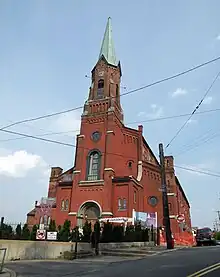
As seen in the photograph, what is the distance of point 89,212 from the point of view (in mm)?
37312

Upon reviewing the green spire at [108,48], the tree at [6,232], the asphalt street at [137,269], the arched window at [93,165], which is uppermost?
the green spire at [108,48]

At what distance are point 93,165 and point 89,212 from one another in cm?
620

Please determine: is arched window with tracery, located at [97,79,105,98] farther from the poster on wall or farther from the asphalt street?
the asphalt street

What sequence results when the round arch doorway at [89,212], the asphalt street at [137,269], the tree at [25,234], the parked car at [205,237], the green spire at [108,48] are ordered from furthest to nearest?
the green spire at [108,48], the round arch doorway at [89,212], the parked car at [205,237], the tree at [25,234], the asphalt street at [137,269]

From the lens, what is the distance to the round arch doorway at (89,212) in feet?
120

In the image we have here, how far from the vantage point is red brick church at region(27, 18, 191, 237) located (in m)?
37.1

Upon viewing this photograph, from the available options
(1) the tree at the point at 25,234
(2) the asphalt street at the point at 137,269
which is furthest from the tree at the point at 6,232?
(2) the asphalt street at the point at 137,269

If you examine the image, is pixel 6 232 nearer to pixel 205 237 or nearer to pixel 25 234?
pixel 25 234

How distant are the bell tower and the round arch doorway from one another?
13.2m

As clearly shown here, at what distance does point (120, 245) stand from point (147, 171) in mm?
22154

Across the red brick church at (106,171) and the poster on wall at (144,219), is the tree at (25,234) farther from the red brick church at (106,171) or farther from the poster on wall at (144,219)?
the red brick church at (106,171)

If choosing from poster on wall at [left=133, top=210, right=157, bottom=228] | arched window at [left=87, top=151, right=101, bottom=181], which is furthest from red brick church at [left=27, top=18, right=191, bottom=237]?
poster on wall at [left=133, top=210, right=157, bottom=228]

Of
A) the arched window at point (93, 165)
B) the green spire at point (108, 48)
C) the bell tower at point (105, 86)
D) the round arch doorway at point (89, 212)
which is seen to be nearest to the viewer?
the round arch doorway at point (89, 212)

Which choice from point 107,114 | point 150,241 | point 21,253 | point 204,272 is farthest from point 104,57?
point 204,272
